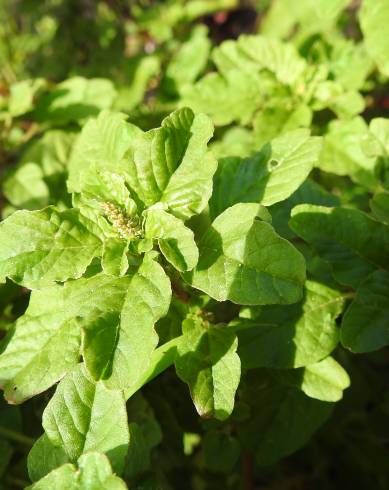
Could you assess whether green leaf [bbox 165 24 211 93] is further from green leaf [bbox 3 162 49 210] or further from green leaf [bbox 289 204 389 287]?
green leaf [bbox 289 204 389 287]

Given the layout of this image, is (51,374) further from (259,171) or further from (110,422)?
(259,171)

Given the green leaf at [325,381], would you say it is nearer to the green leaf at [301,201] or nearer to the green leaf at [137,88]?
the green leaf at [301,201]

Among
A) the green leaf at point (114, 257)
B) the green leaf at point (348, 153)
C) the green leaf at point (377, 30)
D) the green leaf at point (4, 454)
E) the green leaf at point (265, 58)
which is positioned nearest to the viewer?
the green leaf at point (114, 257)

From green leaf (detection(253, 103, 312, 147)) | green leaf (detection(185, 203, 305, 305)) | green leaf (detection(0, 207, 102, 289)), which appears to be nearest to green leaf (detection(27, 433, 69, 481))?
green leaf (detection(0, 207, 102, 289))

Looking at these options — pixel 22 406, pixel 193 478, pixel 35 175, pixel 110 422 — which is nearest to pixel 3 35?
pixel 35 175

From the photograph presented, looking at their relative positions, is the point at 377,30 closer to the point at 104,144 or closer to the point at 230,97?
the point at 230,97

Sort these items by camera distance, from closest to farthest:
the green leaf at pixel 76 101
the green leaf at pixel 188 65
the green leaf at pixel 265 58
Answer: the green leaf at pixel 265 58
the green leaf at pixel 76 101
the green leaf at pixel 188 65

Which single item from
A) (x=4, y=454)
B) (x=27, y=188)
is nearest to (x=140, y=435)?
(x=4, y=454)

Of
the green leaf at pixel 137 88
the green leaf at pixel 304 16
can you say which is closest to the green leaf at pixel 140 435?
the green leaf at pixel 137 88
